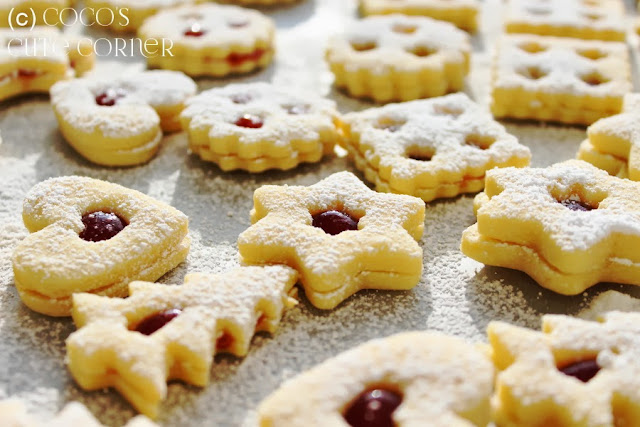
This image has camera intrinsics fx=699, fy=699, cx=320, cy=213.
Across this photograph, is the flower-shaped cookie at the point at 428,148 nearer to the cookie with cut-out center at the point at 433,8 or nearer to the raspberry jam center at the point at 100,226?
the raspberry jam center at the point at 100,226

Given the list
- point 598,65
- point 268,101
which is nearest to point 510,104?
point 598,65

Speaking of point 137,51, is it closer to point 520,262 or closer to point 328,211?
point 328,211

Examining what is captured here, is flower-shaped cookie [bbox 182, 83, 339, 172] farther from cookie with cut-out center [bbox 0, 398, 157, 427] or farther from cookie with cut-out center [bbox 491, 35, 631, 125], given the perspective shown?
cookie with cut-out center [bbox 0, 398, 157, 427]

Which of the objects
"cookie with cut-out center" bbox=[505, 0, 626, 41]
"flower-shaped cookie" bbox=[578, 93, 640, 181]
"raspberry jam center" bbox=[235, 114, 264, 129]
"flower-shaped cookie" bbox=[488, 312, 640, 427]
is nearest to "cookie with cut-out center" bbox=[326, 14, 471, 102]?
"cookie with cut-out center" bbox=[505, 0, 626, 41]

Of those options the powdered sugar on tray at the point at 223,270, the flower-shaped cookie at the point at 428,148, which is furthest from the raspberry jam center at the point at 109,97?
the flower-shaped cookie at the point at 428,148

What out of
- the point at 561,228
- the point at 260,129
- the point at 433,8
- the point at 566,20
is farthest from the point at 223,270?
the point at 566,20
